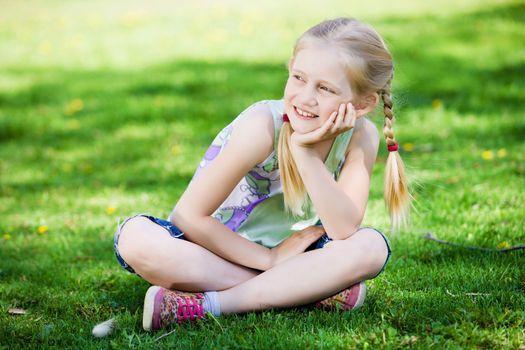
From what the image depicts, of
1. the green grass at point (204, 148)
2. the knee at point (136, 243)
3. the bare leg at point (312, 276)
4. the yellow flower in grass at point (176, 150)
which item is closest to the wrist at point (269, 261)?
the bare leg at point (312, 276)

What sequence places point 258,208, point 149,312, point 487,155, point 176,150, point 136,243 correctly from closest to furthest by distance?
point 149,312 → point 136,243 → point 258,208 → point 487,155 → point 176,150

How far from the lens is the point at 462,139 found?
559cm

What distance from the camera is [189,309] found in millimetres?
2689

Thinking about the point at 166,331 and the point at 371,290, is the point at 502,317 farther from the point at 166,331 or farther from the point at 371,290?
the point at 166,331

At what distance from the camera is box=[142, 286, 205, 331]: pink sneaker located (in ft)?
8.57

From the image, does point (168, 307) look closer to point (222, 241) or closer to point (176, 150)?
point (222, 241)

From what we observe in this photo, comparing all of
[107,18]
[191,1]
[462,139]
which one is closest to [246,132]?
[462,139]

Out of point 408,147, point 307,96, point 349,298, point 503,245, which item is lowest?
point 408,147

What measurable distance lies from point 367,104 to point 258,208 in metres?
0.63

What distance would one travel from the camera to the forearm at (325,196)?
2.74 metres

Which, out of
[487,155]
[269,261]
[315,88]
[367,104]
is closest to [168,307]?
[269,261]

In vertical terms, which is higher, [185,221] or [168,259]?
[185,221]

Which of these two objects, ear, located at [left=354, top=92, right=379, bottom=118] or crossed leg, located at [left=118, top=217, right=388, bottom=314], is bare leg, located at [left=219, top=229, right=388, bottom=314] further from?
ear, located at [left=354, top=92, right=379, bottom=118]

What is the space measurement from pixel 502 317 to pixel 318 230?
2.56 ft
